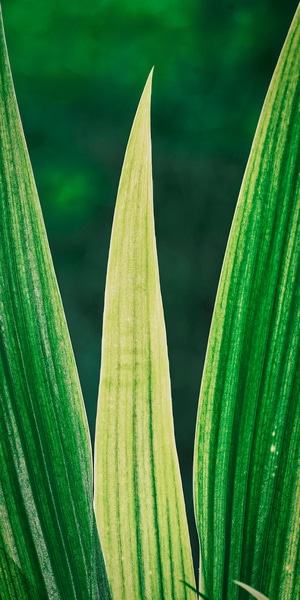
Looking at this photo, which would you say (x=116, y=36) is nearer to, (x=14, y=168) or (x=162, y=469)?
(x=14, y=168)

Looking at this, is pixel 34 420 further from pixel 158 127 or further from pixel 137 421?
pixel 158 127

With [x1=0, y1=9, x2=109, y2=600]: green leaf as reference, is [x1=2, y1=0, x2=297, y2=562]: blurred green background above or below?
above

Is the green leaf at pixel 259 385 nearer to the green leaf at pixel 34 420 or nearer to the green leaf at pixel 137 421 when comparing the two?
the green leaf at pixel 137 421

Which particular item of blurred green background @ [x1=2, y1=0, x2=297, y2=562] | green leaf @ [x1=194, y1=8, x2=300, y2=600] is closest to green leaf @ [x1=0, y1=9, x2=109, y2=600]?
blurred green background @ [x1=2, y1=0, x2=297, y2=562]

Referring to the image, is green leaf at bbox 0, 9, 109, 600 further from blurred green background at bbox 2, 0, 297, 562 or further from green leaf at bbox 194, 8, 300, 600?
green leaf at bbox 194, 8, 300, 600

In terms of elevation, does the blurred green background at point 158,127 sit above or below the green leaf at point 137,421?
above

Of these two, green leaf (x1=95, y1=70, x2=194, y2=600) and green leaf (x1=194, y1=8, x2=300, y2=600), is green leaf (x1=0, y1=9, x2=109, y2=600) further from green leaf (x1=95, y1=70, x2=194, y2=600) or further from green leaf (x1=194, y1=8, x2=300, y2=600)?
green leaf (x1=194, y1=8, x2=300, y2=600)

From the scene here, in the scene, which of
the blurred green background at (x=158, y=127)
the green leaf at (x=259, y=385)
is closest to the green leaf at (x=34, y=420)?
the blurred green background at (x=158, y=127)
